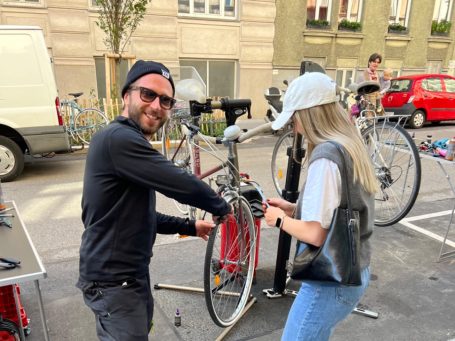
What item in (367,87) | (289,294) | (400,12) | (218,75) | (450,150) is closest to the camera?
(289,294)

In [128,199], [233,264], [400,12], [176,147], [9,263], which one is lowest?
[233,264]

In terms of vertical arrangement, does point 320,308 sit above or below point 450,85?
below

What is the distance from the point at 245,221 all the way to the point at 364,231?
126 centimetres

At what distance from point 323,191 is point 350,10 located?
16582 millimetres

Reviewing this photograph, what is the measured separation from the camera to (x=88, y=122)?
921 cm

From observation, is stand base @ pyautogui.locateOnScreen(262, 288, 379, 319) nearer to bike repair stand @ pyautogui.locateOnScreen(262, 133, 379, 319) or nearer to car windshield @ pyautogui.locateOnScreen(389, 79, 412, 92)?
bike repair stand @ pyautogui.locateOnScreen(262, 133, 379, 319)

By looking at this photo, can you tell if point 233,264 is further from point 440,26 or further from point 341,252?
point 440,26

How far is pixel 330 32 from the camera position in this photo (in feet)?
51.0

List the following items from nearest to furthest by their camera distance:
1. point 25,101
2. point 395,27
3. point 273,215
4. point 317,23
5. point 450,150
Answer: point 273,215 → point 450,150 → point 25,101 → point 317,23 → point 395,27

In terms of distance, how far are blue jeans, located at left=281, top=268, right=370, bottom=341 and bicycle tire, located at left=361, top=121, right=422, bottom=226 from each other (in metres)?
2.34

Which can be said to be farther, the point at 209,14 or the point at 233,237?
the point at 209,14

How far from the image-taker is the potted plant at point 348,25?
15.8m

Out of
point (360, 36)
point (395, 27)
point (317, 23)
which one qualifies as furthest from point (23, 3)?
point (395, 27)

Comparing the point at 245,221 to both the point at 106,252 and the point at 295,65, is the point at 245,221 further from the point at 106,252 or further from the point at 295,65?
the point at 295,65
